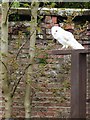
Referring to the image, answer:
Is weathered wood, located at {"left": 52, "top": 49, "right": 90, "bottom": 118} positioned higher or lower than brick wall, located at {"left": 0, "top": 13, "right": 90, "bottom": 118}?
higher

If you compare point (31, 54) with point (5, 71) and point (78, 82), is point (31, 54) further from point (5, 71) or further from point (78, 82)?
point (78, 82)

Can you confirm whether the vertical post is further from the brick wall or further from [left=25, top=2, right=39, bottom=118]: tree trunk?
the brick wall

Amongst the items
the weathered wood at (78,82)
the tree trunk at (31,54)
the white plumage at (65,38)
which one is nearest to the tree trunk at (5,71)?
the tree trunk at (31,54)

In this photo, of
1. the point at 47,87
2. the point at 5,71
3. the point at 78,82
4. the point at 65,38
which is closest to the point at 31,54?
the point at 5,71

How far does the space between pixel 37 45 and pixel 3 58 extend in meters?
0.50

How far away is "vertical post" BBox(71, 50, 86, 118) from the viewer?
2535mm

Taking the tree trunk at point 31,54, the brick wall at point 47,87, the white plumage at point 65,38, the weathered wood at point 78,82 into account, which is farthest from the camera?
the brick wall at point 47,87

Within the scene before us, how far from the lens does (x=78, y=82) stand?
8.32 feet

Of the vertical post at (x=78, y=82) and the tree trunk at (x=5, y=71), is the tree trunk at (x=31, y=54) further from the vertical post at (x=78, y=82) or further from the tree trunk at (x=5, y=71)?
the vertical post at (x=78, y=82)

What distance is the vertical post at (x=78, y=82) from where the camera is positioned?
254 cm

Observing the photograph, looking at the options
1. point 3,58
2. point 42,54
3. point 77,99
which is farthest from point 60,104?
point 77,99

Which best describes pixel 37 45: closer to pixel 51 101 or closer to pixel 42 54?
pixel 42 54

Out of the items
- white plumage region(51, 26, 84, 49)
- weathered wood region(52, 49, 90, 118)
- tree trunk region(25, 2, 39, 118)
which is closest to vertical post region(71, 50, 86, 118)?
weathered wood region(52, 49, 90, 118)

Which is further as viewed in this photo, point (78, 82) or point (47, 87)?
point (47, 87)
